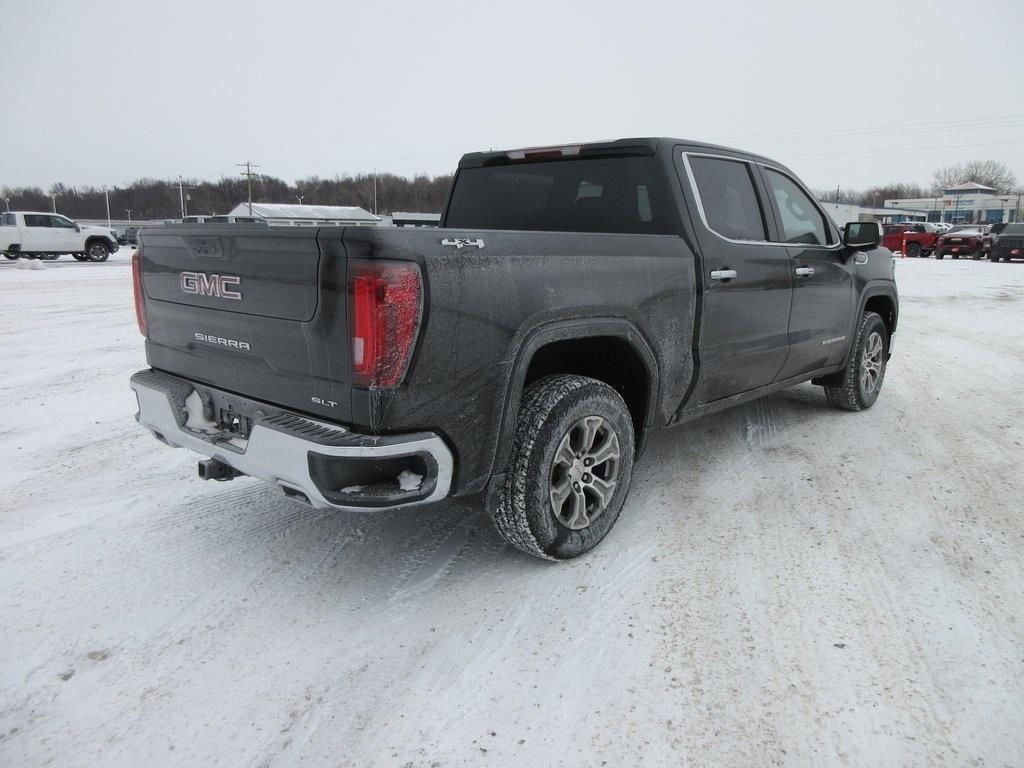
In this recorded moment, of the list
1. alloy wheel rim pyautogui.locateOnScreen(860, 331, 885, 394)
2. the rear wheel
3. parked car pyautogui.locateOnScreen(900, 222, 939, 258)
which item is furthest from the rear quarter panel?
parked car pyautogui.locateOnScreen(900, 222, 939, 258)

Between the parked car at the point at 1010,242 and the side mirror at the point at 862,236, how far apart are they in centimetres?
2718

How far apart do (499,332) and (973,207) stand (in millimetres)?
119093

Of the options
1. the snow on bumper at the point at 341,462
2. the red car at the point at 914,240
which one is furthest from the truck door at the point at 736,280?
the red car at the point at 914,240

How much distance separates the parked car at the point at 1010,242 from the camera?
2630 centimetres

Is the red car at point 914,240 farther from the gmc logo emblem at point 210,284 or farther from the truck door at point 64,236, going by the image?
the gmc logo emblem at point 210,284

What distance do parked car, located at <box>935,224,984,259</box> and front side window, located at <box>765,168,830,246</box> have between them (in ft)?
99.1

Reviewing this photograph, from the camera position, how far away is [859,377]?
17.5 ft

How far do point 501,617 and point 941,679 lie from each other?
1.50 metres

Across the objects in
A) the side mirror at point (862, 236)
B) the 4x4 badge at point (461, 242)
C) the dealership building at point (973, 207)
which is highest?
the dealership building at point (973, 207)

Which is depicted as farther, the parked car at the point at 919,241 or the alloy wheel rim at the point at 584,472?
the parked car at the point at 919,241

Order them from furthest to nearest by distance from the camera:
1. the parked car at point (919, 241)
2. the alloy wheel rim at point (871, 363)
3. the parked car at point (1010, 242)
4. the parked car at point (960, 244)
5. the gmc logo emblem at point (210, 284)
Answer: the parked car at point (919, 241) < the parked car at point (960, 244) < the parked car at point (1010, 242) < the alloy wheel rim at point (871, 363) < the gmc logo emblem at point (210, 284)

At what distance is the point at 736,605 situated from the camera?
276 cm

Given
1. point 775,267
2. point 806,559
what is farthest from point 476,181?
point 806,559

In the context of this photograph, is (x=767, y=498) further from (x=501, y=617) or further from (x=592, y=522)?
(x=501, y=617)
